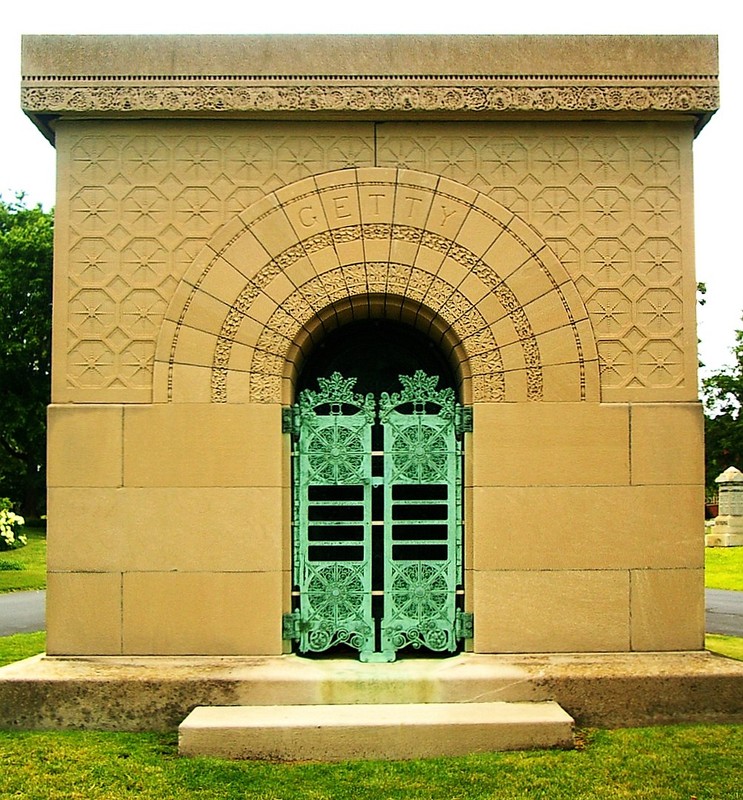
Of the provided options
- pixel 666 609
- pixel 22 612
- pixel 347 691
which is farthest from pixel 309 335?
pixel 22 612

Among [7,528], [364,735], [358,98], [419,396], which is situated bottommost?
[7,528]

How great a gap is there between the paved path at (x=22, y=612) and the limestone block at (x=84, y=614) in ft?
20.9

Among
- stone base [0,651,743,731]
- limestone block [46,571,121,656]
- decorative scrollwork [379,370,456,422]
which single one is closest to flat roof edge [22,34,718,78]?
decorative scrollwork [379,370,456,422]

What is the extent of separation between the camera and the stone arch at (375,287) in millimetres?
8047

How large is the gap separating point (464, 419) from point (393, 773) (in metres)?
2.87

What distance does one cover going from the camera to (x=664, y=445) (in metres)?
8.01

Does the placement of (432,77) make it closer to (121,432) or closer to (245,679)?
(121,432)

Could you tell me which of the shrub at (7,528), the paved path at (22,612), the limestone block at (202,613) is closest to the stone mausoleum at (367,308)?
the limestone block at (202,613)

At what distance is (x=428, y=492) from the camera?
8281 millimetres

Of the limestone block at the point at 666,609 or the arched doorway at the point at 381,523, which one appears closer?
the limestone block at the point at 666,609

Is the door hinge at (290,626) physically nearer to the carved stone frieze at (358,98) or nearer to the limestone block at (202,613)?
the limestone block at (202,613)

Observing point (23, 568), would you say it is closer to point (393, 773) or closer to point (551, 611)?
point (551, 611)

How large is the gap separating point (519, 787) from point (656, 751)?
122cm

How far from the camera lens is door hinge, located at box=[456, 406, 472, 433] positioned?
809 centimetres
